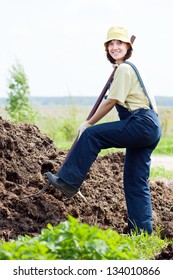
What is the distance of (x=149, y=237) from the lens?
6.93m

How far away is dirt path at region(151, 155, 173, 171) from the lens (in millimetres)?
13106

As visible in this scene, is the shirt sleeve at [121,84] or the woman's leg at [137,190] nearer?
the shirt sleeve at [121,84]

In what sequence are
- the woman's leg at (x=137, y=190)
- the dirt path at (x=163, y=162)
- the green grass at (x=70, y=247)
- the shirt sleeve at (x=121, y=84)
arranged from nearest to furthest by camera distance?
1. the green grass at (x=70, y=247)
2. the shirt sleeve at (x=121, y=84)
3. the woman's leg at (x=137, y=190)
4. the dirt path at (x=163, y=162)

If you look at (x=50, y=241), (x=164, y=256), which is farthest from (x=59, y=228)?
(x=164, y=256)

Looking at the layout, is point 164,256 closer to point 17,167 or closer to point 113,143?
point 113,143

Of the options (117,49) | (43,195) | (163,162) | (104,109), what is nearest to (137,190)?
(104,109)

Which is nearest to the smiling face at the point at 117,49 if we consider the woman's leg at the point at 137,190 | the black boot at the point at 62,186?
the woman's leg at the point at 137,190

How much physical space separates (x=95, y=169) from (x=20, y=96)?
31.9ft

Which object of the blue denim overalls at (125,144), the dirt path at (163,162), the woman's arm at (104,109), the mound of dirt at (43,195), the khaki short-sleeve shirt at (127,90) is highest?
the khaki short-sleeve shirt at (127,90)

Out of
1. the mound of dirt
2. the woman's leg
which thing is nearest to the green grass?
the mound of dirt

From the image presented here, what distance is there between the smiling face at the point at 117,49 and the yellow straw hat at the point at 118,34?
0.06 metres

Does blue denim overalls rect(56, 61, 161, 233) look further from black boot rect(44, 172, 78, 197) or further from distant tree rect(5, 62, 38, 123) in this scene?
distant tree rect(5, 62, 38, 123)

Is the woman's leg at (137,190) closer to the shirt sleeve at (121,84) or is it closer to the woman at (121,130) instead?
the woman at (121,130)

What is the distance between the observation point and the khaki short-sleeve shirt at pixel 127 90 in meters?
6.80
